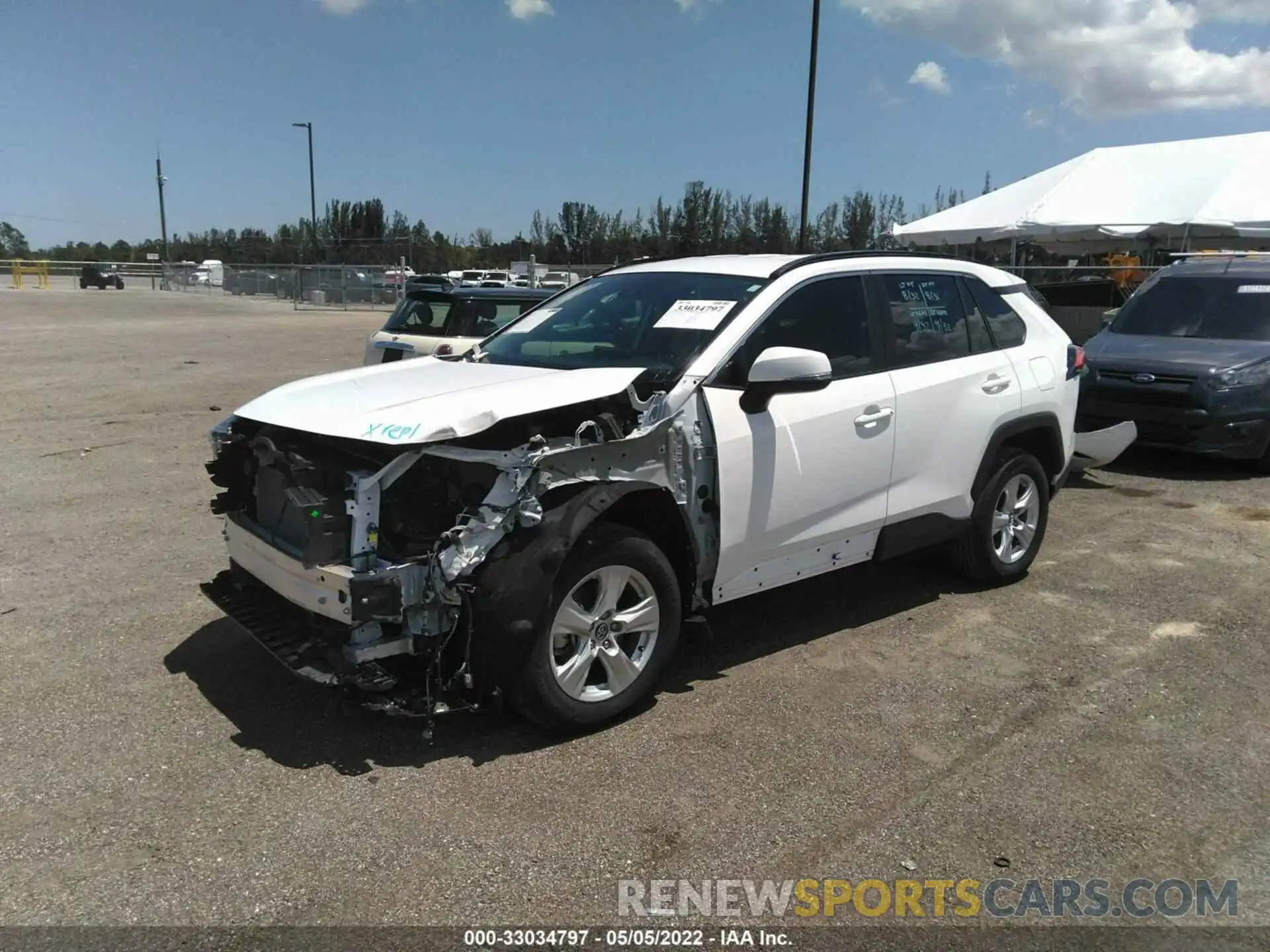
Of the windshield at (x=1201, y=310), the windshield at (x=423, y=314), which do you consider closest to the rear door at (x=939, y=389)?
the windshield at (x=1201, y=310)

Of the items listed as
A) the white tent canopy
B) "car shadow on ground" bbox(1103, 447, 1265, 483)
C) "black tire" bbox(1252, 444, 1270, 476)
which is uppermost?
Answer: the white tent canopy

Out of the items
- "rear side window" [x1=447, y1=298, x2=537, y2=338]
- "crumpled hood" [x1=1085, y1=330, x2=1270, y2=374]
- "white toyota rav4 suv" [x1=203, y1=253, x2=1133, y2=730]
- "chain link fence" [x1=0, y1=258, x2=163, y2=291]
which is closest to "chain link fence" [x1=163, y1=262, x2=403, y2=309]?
"chain link fence" [x1=0, y1=258, x2=163, y2=291]

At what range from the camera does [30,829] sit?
3250 mm

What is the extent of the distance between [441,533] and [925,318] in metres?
2.90

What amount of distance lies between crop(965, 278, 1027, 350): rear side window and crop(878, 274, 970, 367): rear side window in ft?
0.72

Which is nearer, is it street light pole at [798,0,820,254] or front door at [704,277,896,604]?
front door at [704,277,896,604]

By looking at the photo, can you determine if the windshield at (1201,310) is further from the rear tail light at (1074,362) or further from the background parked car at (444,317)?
the background parked car at (444,317)

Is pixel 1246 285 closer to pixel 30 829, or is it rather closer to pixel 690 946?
pixel 690 946

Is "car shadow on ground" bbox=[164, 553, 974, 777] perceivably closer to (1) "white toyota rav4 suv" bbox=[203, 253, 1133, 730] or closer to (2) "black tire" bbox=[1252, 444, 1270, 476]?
(1) "white toyota rav4 suv" bbox=[203, 253, 1133, 730]

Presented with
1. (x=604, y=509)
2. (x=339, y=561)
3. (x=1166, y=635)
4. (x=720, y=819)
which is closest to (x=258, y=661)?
(x=339, y=561)

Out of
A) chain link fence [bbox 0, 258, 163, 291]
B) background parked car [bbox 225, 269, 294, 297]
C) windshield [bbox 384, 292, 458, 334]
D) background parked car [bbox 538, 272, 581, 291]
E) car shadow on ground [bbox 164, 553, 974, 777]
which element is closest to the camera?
car shadow on ground [bbox 164, 553, 974, 777]

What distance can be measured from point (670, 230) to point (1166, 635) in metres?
40.7
